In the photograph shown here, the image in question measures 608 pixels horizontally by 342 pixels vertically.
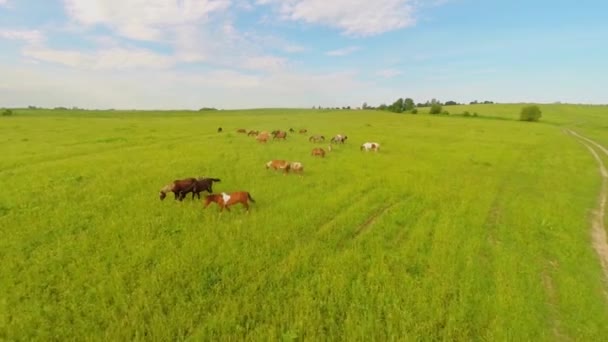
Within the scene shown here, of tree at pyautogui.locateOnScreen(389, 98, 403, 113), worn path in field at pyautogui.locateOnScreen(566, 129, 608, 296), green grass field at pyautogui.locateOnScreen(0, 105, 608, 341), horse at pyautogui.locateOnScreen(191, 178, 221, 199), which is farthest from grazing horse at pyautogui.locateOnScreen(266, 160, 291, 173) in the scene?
tree at pyautogui.locateOnScreen(389, 98, 403, 113)

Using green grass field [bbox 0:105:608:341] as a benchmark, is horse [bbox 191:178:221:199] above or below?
above

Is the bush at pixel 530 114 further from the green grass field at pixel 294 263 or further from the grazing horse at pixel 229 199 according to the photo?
the grazing horse at pixel 229 199

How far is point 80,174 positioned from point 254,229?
11258mm

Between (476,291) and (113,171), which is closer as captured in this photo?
(476,291)

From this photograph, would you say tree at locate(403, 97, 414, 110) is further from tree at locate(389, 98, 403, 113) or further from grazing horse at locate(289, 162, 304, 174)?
grazing horse at locate(289, 162, 304, 174)

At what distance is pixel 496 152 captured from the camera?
29.7 meters

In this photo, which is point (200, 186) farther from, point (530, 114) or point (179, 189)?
point (530, 114)

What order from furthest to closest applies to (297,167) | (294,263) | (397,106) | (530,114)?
(397,106)
(530,114)
(297,167)
(294,263)

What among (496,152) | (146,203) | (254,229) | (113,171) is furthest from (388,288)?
(496,152)

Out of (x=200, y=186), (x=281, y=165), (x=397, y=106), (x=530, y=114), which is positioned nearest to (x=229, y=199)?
(x=200, y=186)

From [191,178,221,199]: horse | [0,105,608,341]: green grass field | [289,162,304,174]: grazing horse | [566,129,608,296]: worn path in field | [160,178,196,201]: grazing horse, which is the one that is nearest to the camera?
[0,105,608,341]: green grass field

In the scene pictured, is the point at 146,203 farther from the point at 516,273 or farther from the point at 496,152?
the point at 496,152

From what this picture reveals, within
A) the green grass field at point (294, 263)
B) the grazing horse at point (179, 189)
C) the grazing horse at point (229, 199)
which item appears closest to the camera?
the green grass field at point (294, 263)

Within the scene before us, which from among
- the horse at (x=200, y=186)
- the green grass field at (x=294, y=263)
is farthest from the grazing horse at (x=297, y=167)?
the horse at (x=200, y=186)
